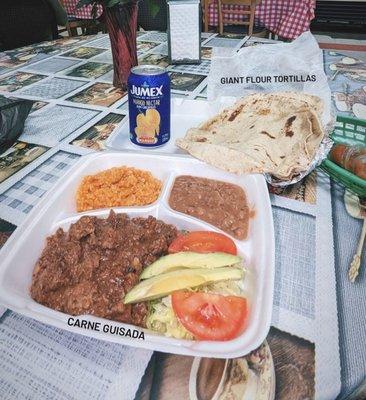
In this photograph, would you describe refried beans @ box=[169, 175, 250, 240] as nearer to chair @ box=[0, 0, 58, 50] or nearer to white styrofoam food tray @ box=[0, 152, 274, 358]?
white styrofoam food tray @ box=[0, 152, 274, 358]

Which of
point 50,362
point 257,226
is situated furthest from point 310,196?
point 50,362

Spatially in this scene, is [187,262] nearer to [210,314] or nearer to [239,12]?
[210,314]

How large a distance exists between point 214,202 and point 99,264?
44cm

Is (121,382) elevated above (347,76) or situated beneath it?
situated beneath

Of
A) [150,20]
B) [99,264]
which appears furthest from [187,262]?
[150,20]

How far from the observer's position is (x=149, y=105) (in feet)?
4.13

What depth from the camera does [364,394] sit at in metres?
0.75

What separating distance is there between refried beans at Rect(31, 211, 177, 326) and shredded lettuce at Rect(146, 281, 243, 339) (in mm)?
23

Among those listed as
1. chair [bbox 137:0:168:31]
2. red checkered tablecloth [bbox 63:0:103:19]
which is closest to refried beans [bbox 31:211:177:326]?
chair [bbox 137:0:168:31]

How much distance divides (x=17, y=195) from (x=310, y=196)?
1040 millimetres

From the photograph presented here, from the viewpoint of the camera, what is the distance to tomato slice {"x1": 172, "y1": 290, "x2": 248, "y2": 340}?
0.68 metres

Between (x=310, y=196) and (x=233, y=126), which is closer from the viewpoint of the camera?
(x=310, y=196)

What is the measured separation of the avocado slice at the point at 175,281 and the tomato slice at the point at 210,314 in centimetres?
3

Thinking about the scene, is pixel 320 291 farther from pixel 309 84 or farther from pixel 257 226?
pixel 309 84
